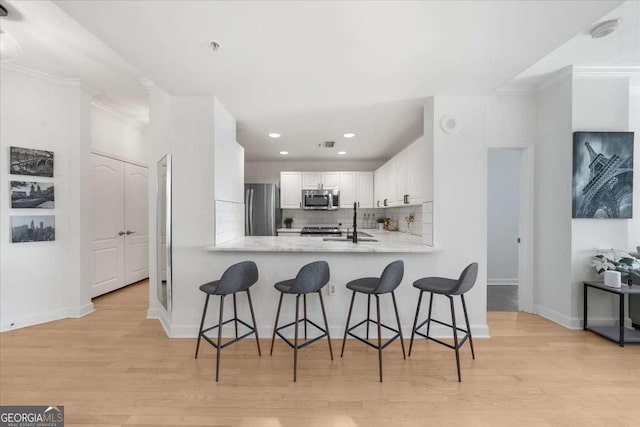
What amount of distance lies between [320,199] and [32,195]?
4085mm

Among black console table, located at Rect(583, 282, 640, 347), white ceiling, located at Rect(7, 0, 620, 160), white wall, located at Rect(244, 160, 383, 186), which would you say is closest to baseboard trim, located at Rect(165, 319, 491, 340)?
black console table, located at Rect(583, 282, 640, 347)

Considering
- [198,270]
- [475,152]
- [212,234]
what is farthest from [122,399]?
[475,152]

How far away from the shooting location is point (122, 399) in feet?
6.27

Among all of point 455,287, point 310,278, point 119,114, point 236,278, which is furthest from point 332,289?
point 119,114

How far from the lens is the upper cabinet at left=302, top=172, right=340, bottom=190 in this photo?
572cm

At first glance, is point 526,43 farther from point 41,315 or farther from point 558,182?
point 41,315

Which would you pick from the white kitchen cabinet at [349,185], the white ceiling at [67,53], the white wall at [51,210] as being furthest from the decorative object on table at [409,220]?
the white wall at [51,210]

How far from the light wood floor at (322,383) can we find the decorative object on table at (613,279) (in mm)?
574

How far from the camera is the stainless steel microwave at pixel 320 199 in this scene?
18.3ft

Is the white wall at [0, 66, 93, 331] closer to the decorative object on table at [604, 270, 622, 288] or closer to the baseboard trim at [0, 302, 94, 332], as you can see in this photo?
the baseboard trim at [0, 302, 94, 332]

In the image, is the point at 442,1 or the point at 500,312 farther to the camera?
the point at 500,312

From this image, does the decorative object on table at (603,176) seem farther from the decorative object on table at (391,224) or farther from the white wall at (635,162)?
the decorative object on table at (391,224)

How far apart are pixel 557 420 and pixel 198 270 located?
305cm

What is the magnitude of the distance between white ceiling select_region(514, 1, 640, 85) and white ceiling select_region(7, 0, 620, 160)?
81cm
